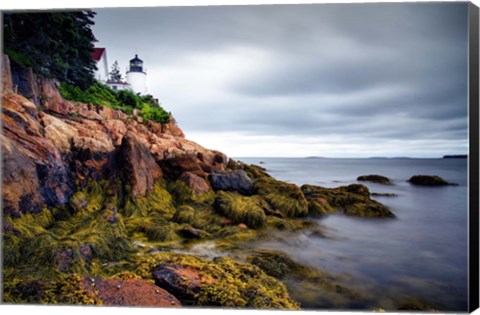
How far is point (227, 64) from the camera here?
3467mm

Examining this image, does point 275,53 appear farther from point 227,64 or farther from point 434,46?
point 434,46

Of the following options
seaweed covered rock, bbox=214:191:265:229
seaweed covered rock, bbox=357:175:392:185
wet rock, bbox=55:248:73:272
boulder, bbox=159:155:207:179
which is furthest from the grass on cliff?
seaweed covered rock, bbox=357:175:392:185

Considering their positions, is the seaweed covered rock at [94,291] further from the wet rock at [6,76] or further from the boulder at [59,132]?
the wet rock at [6,76]

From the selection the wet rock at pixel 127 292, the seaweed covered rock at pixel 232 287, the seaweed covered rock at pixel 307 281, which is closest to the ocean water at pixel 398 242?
the seaweed covered rock at pixel 307 281

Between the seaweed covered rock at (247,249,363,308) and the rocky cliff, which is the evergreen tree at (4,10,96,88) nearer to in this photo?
the rocky cliff

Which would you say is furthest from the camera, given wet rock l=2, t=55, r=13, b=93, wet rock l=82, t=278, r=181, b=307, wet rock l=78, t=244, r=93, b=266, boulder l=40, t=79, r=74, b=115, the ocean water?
boulder l=40, t=79, r=74, b=115

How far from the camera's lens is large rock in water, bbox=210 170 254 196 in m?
3.60

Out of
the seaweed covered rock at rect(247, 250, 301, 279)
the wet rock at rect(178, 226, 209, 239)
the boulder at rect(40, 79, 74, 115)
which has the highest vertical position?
the boulder at rect(40, 79, 74, 115)

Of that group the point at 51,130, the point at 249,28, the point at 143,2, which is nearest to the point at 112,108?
the point at 51,130

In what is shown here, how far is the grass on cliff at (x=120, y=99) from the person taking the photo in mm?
3621

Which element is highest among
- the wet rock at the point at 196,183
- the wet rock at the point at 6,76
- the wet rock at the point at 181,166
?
the wet rock at the point at 6,76

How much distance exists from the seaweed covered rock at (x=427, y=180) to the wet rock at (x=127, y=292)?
8.10ft

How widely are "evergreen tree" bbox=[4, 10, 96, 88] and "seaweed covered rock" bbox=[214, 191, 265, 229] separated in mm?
1850

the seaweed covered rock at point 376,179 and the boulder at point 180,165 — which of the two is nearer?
the seaweed covered rock at point 376,179
